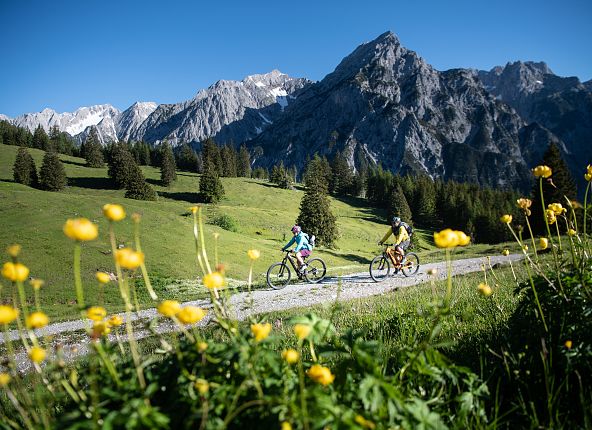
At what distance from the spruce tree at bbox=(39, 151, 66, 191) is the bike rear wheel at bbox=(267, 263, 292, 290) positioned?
57.6 meters

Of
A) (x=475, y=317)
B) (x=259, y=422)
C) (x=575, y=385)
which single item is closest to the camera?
(x=259, y=422)

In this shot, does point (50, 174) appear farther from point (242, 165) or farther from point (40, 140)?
point (242, 165)

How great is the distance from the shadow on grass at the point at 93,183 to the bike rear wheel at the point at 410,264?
209 ft

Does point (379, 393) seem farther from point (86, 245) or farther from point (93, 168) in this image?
point (93, 168)

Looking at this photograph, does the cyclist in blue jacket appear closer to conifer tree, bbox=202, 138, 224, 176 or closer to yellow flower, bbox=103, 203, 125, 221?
yellow flower, bbox=103, 203, 125, 221

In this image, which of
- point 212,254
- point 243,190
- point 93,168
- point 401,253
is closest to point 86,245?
point 212,254

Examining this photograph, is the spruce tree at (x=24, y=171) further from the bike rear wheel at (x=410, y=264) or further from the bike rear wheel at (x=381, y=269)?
the bike rear wheel at (x=410, y=264)

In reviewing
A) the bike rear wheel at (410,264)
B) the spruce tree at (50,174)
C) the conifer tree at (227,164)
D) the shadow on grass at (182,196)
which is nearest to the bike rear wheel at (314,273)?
the bike rear wheel at (410,264)

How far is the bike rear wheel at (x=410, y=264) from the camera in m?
14.9

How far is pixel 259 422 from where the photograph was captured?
1.46m

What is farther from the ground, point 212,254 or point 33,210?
point 33,210

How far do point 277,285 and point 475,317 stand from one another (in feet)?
38.2

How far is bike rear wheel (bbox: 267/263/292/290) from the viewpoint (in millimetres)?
14790

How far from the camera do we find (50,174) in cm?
5606
